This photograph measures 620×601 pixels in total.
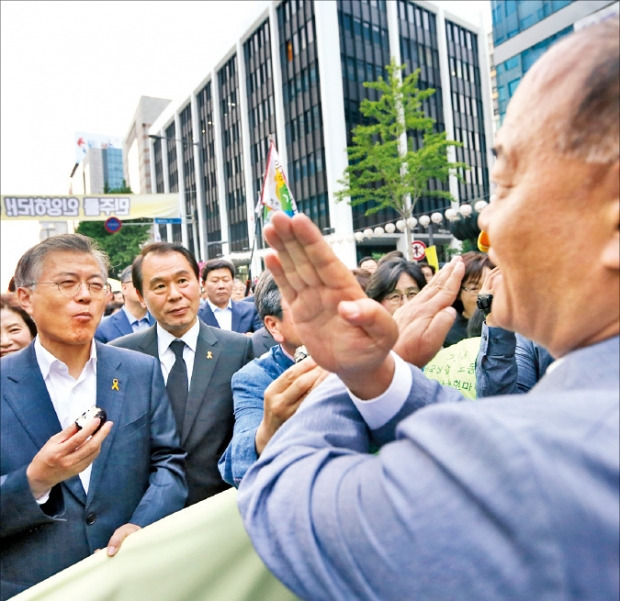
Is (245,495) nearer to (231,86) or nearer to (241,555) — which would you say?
(241,555)

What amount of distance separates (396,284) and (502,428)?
2810 mm

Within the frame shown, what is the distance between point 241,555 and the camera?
5.19 feet

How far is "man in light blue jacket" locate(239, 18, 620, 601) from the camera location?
1.99ft

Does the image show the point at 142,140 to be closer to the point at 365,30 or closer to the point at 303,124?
the point at 303,124

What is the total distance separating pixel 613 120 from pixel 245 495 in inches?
29.1

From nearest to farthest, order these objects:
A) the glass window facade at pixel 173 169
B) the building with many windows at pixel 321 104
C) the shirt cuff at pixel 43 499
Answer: the shirt cuff at pixel 43 499, the building with many windows at pixel 321 104, the glass window facade at pixel 173 169

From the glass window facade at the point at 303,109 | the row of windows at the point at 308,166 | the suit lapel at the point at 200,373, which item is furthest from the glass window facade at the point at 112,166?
the suit lapel at the point at 200,373

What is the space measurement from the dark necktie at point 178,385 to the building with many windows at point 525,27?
20921 millimetres

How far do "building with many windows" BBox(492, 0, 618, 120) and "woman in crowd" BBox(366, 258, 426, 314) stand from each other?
1976cm

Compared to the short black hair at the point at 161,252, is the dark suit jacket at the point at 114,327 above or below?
below

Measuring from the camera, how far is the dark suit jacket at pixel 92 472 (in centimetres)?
182

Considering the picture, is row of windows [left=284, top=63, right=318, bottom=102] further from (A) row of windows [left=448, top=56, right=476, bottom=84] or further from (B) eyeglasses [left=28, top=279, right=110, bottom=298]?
(B) eyeglasses [left=28, top=279, right=110, bottom=298]

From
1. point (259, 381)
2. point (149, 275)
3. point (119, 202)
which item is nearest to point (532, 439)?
point (259, 381)

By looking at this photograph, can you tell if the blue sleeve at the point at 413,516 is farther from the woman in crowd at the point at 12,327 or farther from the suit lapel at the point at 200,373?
the woman in crowd at the point at 12,327
